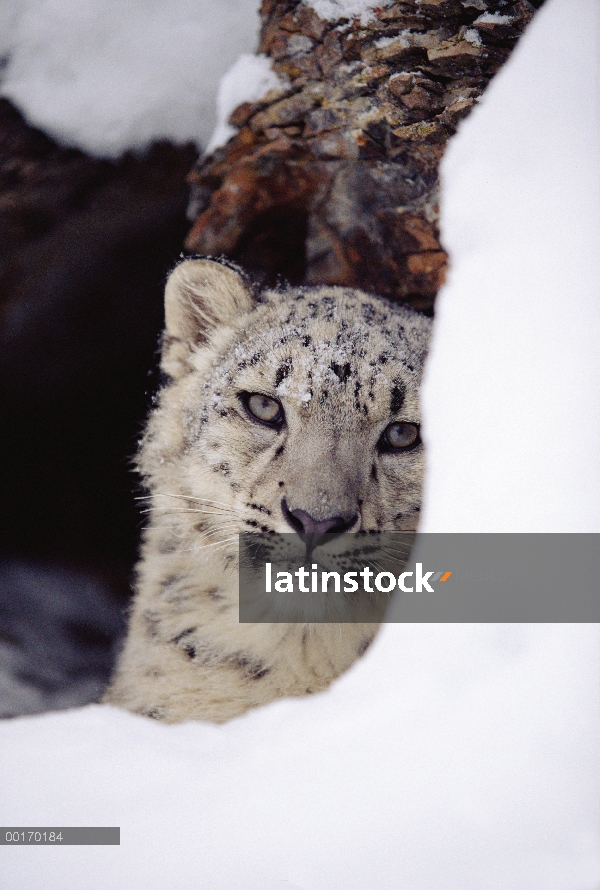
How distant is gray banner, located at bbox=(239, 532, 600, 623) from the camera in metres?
0.98

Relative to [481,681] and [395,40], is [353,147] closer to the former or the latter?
[395,40]

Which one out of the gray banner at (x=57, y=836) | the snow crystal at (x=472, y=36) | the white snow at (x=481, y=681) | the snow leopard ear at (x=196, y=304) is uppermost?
the snow crystal at (x=472, y=36)

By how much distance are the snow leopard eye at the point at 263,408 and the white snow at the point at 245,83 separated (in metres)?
0.77

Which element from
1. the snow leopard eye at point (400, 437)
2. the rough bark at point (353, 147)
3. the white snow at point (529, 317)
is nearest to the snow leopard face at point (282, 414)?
the snow leopard eye at point (400, 437)

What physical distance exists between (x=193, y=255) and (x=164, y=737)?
1.23 metres

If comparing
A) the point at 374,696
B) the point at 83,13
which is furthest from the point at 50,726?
the point at 83,13

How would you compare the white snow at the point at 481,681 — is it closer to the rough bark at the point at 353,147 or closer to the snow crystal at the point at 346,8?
the rough bark at the point at 353,147

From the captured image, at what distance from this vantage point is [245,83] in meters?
1.60

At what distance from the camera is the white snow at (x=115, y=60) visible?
1493mm

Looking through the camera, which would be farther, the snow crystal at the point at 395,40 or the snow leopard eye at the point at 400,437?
the snow leopard eye at the point at 400,437

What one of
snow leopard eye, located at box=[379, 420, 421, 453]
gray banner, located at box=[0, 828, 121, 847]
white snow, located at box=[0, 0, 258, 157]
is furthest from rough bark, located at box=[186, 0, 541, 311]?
gray banner, located at box=[0, 828, 121, 847]

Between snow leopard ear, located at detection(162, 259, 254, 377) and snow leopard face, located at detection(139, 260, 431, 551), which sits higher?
snow leopard ear, located at detection(162, 259, 254, 377)

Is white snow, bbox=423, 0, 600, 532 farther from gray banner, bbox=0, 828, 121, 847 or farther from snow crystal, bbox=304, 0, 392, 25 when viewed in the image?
gray banner, bbox=0, 828, 121, 847

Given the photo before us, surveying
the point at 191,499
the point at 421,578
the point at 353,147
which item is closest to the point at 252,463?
the point at 191,499
